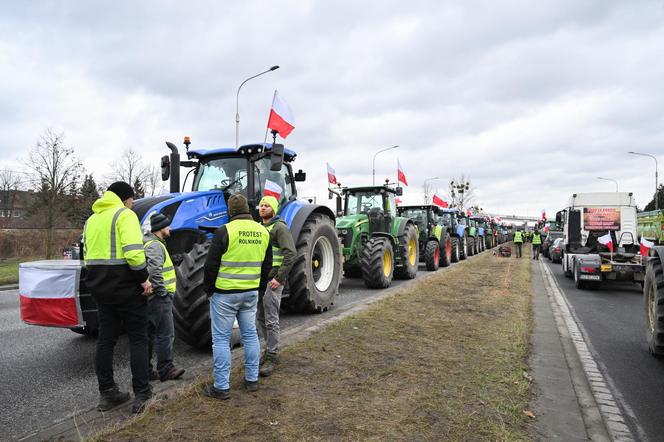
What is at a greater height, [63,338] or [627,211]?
[627,211]

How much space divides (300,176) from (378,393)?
184 inches

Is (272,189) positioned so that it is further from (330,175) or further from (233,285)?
(330,175)

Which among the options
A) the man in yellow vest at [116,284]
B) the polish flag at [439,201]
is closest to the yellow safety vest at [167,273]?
the man in yellow vest at [116,284]

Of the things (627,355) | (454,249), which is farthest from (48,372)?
(454,249)

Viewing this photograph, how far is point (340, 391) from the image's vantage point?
378 cm

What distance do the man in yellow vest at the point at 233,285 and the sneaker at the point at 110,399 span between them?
2.20ft

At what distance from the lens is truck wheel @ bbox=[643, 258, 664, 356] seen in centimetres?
520

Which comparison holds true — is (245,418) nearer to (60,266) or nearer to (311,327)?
(60,266)

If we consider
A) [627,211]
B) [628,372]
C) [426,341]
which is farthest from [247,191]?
[627,211]

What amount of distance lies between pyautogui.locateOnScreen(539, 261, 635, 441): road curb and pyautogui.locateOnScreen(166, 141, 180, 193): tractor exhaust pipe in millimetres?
5557

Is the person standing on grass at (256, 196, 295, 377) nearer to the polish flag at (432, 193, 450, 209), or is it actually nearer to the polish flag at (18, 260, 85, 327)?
the polish flag at (18, 260, 85, 327)

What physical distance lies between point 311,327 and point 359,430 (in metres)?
2.92

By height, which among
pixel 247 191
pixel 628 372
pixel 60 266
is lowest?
pixel 628 372

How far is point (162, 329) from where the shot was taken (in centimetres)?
416
